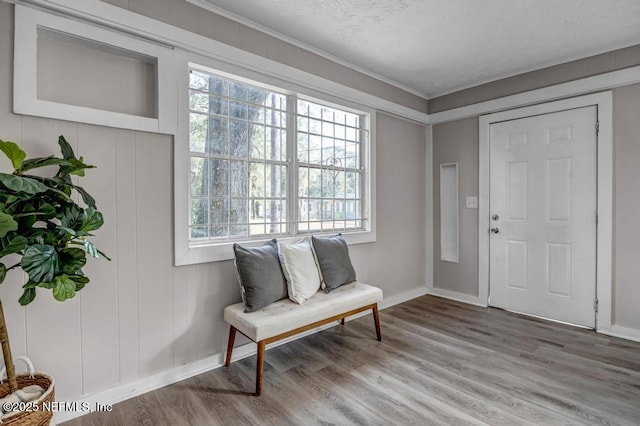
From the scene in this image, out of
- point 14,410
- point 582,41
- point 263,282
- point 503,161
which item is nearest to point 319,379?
point 263,282

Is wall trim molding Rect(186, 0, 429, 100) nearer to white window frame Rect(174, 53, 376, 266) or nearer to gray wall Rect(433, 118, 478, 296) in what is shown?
white window frame Rect(174, 53, 376, 266)

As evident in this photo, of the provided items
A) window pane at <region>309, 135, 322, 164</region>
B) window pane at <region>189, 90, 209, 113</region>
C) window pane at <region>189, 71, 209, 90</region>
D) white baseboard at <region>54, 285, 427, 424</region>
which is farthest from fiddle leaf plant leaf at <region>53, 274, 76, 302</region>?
window pane at <region>309, 135, 322, 164</region>

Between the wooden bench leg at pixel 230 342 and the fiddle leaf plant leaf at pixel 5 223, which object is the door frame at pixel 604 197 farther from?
the fiddle leaf plant leaf at pixel 5 223

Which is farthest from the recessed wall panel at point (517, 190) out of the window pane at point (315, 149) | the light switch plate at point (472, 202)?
the window pane at point (315, 149)

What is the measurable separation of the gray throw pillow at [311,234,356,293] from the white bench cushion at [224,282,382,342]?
0.26ft

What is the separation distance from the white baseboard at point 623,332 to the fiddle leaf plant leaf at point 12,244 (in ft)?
13.8

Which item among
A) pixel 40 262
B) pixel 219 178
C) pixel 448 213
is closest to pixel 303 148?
pixel 219 178

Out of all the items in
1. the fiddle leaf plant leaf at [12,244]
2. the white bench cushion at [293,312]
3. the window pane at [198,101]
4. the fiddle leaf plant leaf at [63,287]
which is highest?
the window pane at [198,101]

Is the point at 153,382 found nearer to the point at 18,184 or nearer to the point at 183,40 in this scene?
the point at 18,184

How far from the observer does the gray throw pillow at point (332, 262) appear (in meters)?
2.73

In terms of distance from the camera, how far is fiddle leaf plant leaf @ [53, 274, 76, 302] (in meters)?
1.34

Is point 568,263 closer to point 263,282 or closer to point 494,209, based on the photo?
point 494,209

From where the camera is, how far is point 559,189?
323cm

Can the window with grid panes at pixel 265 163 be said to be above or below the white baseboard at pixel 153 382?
above
